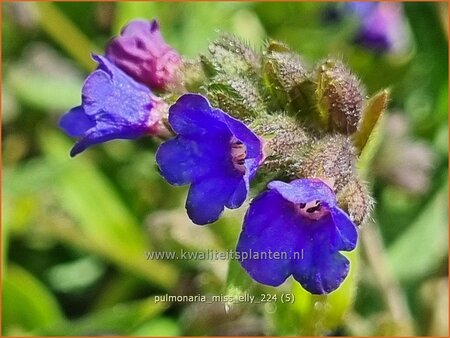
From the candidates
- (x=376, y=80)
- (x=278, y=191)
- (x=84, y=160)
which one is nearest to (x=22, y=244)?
(x=84, y=160)

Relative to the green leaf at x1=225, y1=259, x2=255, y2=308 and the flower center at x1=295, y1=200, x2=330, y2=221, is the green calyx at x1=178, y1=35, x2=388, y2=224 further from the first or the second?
the green leaf at x1=225, y1=259, x2=255, y2=308

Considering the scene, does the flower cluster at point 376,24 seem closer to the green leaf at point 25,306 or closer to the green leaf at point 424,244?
the green leaf at point 424,244

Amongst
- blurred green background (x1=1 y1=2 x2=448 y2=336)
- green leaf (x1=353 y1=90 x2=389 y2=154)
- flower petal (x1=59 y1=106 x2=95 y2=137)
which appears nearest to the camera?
green leaf (x1=353 y1=90 x2=389 y2=154)

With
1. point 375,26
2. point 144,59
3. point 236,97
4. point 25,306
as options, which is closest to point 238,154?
point 236,97

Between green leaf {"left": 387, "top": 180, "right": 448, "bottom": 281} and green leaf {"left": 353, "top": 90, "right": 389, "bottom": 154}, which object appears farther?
green leaf {"left": 387, "top": 180, "right": 448, "bottom": 281}

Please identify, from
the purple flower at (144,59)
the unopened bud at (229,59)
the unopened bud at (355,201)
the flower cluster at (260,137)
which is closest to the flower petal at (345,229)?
the flower cluster at (260,137)

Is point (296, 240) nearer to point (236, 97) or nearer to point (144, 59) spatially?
point (236, 97)

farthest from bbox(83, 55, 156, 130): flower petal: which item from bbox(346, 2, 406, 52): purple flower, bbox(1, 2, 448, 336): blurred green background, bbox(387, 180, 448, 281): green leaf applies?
bbox(346, 2, 406, 52): purple flower
